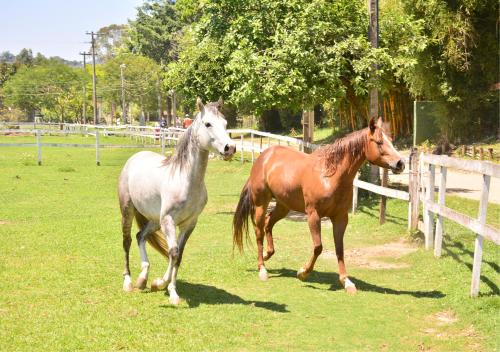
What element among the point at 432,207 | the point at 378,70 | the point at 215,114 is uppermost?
the point at 378,70

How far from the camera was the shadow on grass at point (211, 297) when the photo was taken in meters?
6.94

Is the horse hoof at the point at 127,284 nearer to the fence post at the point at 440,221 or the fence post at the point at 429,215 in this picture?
the fence post at the point at 440,221

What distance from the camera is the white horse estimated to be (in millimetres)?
6789

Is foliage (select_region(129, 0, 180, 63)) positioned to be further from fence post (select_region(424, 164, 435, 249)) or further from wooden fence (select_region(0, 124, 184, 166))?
fence post (select_region(424, 164, 435, 249))

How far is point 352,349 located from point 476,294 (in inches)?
82.8

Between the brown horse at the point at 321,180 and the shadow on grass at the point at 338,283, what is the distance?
0.29 metres

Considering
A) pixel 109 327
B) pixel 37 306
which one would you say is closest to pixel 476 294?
pixel 109 327

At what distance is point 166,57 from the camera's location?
237 feet

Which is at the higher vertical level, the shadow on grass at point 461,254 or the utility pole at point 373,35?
the utility pole at point 373,35

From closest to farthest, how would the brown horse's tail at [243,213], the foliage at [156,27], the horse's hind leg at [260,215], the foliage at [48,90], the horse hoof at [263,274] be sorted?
the horse hoof at [263,274] → the horse's hind leg at [260,215] → the brown horse's tail at [243,213] → the foliage at [156,27] → the foliage at [48,90]

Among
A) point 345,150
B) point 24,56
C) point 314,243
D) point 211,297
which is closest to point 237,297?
point 211,297

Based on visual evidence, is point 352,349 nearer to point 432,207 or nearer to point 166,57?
point 432,207

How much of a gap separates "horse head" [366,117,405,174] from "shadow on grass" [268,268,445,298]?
1578 mm

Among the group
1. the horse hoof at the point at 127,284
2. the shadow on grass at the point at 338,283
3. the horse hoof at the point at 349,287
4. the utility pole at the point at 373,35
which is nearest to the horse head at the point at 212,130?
the horse hoof at the point at 127,284
